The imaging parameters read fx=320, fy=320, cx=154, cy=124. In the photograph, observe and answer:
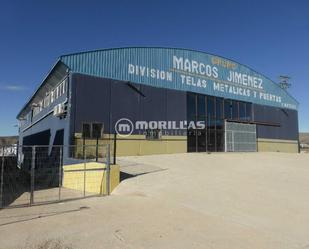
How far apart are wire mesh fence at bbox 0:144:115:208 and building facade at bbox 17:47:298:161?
46.5 inches

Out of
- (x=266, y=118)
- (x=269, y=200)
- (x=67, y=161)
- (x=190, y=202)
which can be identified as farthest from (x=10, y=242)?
(x=266, y=118)

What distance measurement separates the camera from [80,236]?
23.2 feet

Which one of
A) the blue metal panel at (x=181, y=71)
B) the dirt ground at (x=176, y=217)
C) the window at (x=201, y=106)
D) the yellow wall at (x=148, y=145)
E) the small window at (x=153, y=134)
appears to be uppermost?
the blue metal panel at (x=181, y=71)

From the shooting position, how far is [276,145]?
117 ft

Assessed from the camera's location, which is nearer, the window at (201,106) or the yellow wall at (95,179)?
the yellow wall at (95,179)

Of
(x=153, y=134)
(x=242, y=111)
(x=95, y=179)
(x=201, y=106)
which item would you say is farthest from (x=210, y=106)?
(x=95, y=179)

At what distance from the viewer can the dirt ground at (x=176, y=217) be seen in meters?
6.88

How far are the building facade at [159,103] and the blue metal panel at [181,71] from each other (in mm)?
72

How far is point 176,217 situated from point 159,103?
17.8 metres

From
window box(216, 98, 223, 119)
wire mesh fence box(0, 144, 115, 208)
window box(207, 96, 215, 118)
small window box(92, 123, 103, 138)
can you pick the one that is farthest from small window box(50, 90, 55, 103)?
window box(216, 98, 223, 119)

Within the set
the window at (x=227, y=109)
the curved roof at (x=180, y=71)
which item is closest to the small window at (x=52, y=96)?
the curved roof at (x=180, y=71)

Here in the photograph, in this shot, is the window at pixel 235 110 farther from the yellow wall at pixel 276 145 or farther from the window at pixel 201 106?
the window at pixel 201 106

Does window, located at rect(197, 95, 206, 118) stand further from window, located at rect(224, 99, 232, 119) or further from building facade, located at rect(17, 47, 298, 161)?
window, located at rect(224, 99, 232, 119)

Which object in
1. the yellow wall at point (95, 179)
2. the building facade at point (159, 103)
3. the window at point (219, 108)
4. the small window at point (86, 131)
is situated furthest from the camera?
the window at point (219, 108)
